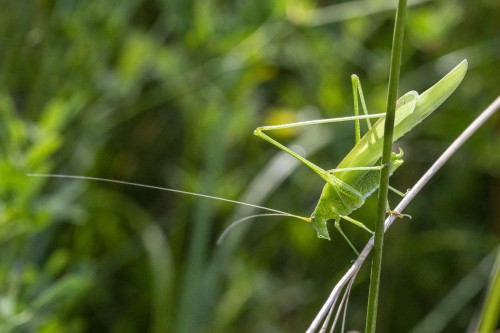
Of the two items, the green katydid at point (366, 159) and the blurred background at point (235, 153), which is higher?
the green katydid at point (366, 159)

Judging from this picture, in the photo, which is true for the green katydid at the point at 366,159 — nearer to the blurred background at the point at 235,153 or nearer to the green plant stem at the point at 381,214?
the green plant stem at the point at 381,214

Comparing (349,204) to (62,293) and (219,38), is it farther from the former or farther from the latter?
(219,38)

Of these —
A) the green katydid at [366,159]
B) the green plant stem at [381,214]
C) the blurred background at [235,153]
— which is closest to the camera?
the green plant stem at [381,214]

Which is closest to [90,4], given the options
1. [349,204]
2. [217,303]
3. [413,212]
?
[217,303]

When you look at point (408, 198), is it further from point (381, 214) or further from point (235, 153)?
point (235, 153)

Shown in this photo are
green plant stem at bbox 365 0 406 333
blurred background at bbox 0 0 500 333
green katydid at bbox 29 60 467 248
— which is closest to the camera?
green plant stem at bbox 365 0 406 333

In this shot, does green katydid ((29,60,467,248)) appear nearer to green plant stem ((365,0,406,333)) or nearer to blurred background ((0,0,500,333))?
green plant stem ((365,0,406,333))

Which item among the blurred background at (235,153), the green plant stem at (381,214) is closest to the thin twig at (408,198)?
the green plant stem at (381,214)

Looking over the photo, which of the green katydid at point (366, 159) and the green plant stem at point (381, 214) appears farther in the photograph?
the green katydid at point (366, 159)

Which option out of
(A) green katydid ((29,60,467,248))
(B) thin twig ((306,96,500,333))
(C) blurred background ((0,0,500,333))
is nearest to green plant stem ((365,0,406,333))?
(B) thin twig ((306,96,500,333))
